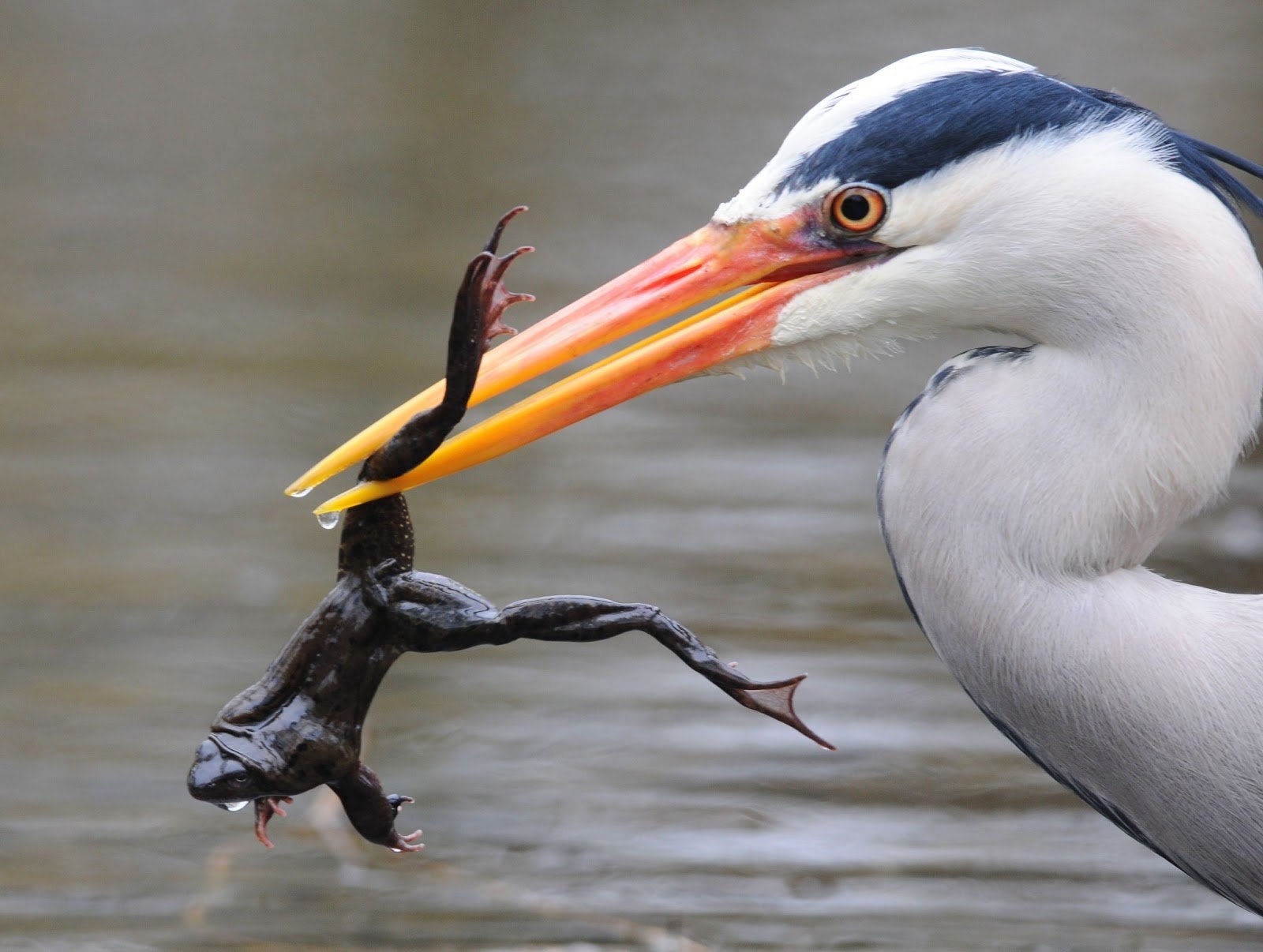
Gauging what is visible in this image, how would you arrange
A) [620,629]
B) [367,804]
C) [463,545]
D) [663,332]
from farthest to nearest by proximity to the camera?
[463,545]
[663,332]
[367,804]
[620,629]

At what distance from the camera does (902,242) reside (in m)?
1.83

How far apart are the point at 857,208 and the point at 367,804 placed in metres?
0.77

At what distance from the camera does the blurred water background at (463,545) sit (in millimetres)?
2848

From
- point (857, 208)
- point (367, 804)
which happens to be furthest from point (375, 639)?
point (857, 208)

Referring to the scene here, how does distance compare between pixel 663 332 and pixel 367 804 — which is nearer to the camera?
pixel 367 804

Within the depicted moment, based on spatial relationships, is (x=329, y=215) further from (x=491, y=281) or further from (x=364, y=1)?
(x=491, y=281)

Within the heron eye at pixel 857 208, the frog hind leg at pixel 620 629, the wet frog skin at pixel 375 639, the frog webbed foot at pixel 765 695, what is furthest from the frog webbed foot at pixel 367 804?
the heron eye at pixel 857 208

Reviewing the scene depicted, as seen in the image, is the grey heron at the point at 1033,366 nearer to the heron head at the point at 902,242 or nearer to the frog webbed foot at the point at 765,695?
the heron head at the point at 902,242

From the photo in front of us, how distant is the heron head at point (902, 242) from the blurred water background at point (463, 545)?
1156mm

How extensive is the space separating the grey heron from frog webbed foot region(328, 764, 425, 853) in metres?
0.27

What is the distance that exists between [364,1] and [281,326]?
11.7ft

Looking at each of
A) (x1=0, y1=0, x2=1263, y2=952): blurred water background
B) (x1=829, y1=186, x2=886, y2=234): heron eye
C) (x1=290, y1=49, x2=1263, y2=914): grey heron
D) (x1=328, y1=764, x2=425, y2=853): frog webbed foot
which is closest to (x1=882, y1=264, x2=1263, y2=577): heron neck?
(x1=290, y1=49, x2=1263, y2=914): grey heron

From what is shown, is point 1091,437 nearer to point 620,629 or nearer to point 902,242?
point 902,242

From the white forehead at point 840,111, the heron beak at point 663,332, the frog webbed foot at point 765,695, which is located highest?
the white forehead at point 840,111
